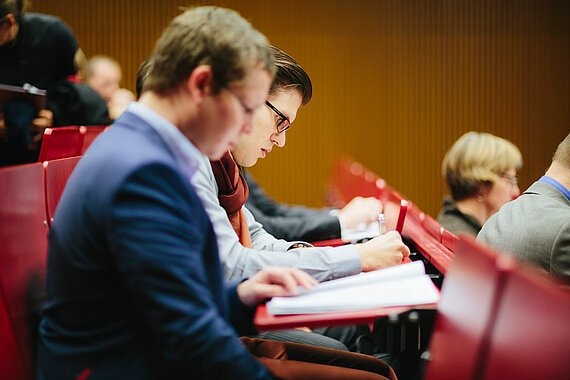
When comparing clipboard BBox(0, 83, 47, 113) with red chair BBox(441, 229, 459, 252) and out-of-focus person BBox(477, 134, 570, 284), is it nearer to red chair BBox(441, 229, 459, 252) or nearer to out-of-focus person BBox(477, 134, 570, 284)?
red chair BBox(441, 229, 459, 252)

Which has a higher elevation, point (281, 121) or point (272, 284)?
point (281, 121)

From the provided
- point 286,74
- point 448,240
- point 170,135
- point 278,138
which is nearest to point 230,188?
point 278,138

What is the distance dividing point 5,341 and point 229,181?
70cm

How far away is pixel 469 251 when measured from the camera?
2.65 ft

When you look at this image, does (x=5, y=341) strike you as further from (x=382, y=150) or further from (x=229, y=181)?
(x=382, y=150)

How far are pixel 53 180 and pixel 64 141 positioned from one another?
273mm

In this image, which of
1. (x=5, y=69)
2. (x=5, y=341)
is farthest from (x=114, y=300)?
(x=5, y=69)

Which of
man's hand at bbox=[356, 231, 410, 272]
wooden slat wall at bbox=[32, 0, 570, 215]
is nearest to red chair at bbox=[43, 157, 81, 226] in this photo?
man's hand at bbox=[356, 231, 410, 272]

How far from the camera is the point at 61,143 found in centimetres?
157

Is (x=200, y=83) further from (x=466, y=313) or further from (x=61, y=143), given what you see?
(x=61, y=143)

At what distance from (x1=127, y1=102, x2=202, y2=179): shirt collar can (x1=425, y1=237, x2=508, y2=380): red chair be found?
0.50 metres

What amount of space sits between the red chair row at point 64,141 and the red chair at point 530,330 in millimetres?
1258

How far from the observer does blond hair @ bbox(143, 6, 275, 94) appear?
2.94 ft

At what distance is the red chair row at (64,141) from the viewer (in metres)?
1.46
